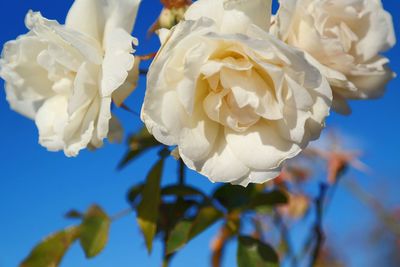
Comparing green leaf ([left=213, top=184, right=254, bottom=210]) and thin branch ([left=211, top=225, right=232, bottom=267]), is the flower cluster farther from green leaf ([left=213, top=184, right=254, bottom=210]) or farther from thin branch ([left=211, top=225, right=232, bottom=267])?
thin branch ([left=211, top=225, right=232, bottom=267])

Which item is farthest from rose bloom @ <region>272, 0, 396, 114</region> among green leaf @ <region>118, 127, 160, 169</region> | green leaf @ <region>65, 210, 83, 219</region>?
green leaf @ <region>65, 210, 83, 219</region>

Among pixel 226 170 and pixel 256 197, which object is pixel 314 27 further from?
pixel 256 197

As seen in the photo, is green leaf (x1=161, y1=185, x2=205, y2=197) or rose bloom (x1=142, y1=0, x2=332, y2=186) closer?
rose bloom (x1=142, y1=0, x2=332, y2=186)

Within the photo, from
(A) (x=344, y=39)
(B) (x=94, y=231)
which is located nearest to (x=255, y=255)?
(B) (x=94, y=231)

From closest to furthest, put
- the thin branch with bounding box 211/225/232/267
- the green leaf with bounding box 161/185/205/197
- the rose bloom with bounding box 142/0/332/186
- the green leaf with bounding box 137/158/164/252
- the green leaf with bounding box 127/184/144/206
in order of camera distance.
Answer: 1. the rose bloom with bounding box 142/0/332/186
2. the green leaf with bounding box 137/158/164/252
3. the green leaf with bounding box 161/185/205/197
4. the green leaf with bounding box 127/184/144/206
5. the thin branch with bounding box 211/225/232/267

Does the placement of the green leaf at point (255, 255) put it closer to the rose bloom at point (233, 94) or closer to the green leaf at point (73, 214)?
the rose bloom at point (233, 94)

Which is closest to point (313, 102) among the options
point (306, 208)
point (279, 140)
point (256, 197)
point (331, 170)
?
point (279, 140)
